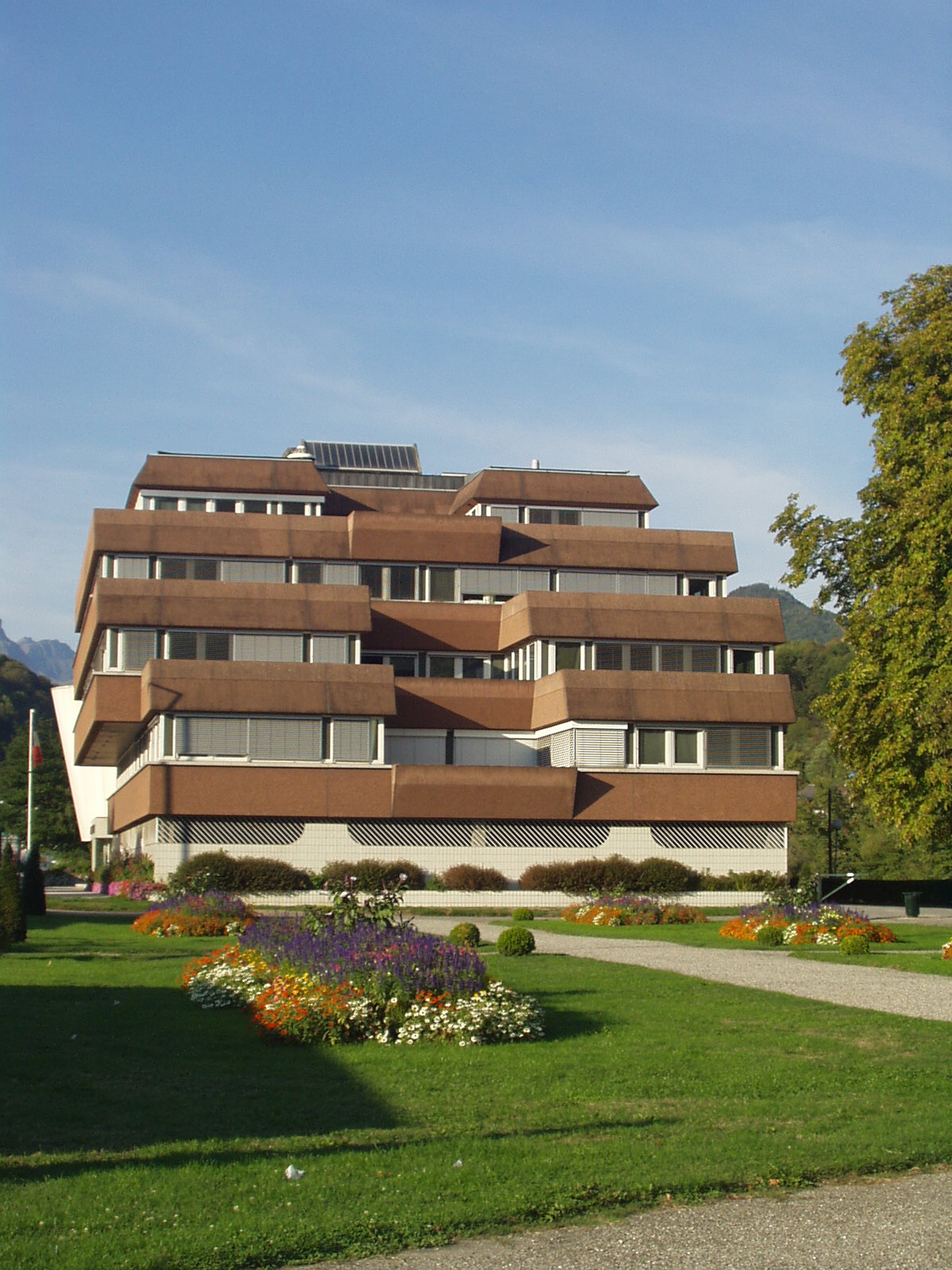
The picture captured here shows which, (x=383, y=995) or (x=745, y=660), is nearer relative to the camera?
(x=383, y=995)

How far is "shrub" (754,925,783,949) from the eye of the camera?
26.6 metres

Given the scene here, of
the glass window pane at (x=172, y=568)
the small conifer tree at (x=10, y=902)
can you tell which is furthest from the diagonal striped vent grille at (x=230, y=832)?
the small conifer tree at (x=10, y=902)

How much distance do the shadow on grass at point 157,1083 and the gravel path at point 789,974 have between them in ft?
24.3

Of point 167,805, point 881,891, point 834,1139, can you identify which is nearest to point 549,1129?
point 834,1139

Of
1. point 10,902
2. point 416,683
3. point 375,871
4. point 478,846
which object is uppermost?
point 416,683

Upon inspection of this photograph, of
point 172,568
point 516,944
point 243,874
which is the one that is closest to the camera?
point 516,944

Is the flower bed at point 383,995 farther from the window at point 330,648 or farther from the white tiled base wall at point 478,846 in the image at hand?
the window at point 330,648

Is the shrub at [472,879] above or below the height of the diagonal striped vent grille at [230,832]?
below

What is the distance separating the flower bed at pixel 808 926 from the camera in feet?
87.6

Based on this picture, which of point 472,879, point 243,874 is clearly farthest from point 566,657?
point 243,874

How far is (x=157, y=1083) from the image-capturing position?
1130 cm

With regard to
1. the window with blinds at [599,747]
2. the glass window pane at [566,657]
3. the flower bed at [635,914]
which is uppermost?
the glass window pane at [566,657]

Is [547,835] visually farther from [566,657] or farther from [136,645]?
[136,645]

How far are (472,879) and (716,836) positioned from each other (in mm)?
9502
